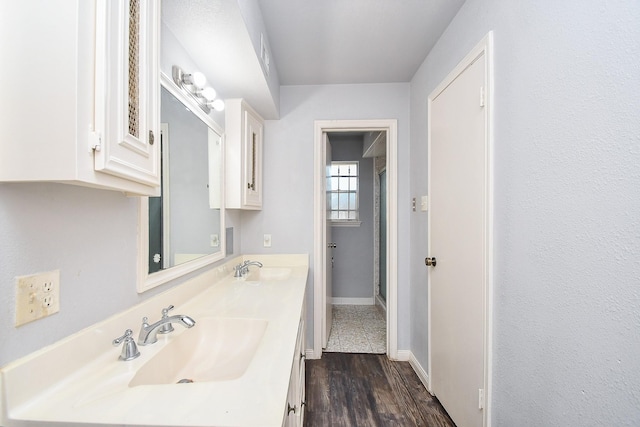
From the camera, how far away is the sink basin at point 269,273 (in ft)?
6.95

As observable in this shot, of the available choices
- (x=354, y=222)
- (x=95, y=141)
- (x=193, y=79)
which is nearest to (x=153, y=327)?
(x=95, y=141)

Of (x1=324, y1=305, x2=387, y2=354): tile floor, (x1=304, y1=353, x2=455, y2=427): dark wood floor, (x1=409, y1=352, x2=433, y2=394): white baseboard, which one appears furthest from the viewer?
(x1=324, y1=305, x2=387, y2=354): tile floor

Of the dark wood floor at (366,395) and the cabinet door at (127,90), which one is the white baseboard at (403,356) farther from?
the cabinet door at (127,90)

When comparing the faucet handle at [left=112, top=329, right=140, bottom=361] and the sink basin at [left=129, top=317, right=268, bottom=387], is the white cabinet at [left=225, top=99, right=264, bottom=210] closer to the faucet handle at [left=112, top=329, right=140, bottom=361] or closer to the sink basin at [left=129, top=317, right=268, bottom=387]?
the sink basin at [left=129, top=317, right=268, bottom=387]

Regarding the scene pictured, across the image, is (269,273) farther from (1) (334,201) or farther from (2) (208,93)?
(1) (334,201)

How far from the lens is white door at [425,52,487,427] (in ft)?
4.34

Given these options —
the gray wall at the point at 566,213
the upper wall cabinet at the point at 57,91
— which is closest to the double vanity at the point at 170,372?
the upper wall cabinet at the point at 57,91

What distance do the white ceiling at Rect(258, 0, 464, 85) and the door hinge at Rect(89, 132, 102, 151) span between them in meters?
1.34

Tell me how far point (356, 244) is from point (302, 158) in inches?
76.2

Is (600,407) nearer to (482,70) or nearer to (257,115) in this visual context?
(482,70)

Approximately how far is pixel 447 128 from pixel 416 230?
838 millimetres

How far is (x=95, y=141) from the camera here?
0.57 metres

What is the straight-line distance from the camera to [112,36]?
60 cm

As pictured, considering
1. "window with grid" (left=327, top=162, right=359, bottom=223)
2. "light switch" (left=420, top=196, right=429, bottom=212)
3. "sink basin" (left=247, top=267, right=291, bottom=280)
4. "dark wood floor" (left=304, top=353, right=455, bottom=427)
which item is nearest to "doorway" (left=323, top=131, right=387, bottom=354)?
"window with grid" (left=327, top=162, right=359, bottom=223)
